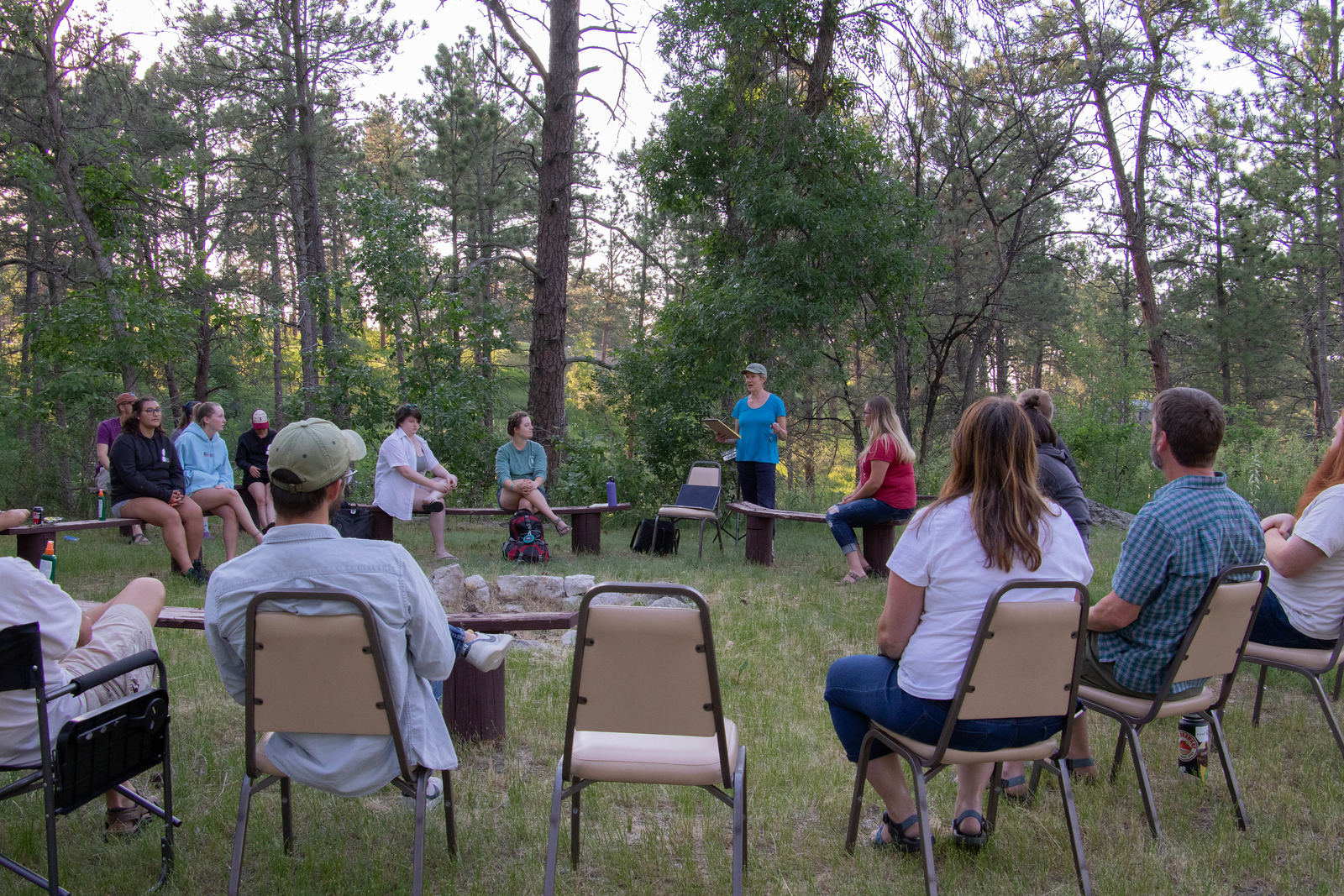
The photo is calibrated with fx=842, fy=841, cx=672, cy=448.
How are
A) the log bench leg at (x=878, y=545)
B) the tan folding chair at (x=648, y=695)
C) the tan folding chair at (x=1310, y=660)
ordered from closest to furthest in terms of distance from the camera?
the tan folding chair at (x=648, y=695)
the tan folding chair at (x=1310, y=660)
the log bench leg at (x=878, y=545)

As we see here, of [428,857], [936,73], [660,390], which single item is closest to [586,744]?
[428,857]

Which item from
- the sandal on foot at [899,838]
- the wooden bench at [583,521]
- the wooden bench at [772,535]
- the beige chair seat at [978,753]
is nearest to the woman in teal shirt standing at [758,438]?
the wooden bench at [772,535]

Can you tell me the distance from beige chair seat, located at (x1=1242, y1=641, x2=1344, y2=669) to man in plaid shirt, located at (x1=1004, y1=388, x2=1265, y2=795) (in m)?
0.76

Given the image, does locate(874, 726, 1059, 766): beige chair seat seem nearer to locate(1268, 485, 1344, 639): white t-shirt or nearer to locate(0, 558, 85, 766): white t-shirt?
locate(1268, 485, 1344, 639): white t-shirt

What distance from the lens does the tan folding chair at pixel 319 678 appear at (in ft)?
6.79

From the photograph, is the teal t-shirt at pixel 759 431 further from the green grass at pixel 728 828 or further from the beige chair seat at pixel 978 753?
the beige chair seat at pixel 978 753

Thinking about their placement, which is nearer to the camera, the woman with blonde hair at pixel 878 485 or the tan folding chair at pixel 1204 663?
the tan folding chair at pixel 1204 663

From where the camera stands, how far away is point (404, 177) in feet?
62.3

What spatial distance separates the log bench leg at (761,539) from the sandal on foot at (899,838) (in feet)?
17.3

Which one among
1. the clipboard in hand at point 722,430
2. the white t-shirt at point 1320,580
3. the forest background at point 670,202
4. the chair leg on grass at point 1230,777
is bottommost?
the chair leg on grass at point 1230,777

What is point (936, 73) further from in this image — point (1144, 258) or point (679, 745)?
point (679, 745)

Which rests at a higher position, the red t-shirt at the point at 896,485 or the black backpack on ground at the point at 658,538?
the red t-shirt at the point at 896,485

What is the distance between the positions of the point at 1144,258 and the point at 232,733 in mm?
16699

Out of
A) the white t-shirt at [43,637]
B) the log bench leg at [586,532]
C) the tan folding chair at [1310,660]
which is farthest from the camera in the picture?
the log bench leg at [586,532]
